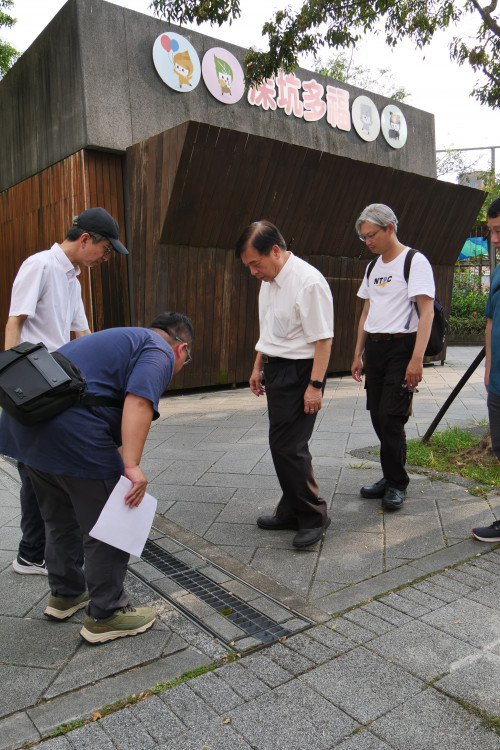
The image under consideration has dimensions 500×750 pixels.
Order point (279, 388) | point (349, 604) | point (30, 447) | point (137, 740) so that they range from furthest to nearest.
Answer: point (279, 388)
point (349, 604)
point (30, 447)
point (137, 740)

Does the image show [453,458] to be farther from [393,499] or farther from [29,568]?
[29,568]

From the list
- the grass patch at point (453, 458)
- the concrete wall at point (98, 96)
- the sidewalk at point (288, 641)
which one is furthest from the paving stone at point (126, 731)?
the concrete wall at point (98, 96)

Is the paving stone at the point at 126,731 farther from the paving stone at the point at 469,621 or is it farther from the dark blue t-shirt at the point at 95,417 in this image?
the paving stone at the point at 469,621

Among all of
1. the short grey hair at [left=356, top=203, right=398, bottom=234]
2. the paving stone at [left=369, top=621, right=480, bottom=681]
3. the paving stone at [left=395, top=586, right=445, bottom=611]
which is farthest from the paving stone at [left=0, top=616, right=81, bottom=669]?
the short grey hair at [left=356, top=203, right=398, bottom=234]

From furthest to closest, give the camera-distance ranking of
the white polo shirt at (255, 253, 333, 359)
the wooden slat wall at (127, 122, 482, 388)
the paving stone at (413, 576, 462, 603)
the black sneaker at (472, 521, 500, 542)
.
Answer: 1. the wooden slat wall at (127, 122, 482, 388)
2. the black sneaker at (472, 521, 500, 542)
3. the white polo shirt at (255, 253, 333, 359)
4. the paving stone at (413, 576, 462, 603)

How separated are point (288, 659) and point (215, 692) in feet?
1.09

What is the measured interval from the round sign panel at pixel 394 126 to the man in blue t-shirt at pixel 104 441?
37.1 ft

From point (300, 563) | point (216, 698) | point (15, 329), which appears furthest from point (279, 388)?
point (216, 698)

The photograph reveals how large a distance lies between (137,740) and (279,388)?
1.91 m

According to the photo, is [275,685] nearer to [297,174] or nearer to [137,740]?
[137,740]

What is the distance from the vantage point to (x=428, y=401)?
8.03m

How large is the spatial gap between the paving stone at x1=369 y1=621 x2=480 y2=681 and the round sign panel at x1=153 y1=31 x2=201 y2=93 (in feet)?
27.9

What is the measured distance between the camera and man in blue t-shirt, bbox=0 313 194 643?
2.21 m

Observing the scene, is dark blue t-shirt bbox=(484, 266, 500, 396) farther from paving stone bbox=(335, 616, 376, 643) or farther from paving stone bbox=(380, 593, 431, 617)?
paving stone bbox=(335, 616, 376, 643)
